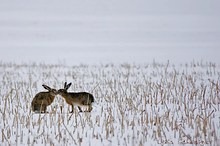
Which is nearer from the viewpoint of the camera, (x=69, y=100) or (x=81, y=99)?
(x=81, y=99)

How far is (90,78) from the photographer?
42.9 ft

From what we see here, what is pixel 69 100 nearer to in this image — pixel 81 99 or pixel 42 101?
pixel 81 99

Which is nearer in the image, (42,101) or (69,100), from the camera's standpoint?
(42,101)

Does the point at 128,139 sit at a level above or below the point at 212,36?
below

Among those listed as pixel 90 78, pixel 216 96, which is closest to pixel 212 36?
pixel 90 78

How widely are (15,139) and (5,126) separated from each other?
84cm

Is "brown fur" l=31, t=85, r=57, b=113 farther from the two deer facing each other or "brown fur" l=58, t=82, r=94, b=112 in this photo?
"brown fur" l=58, t=82, r=94, b=112

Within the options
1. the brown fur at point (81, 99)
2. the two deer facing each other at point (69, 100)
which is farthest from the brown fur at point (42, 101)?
the brown fur at point (81, 99)

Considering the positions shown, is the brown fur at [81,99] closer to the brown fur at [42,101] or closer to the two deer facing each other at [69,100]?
the two deer facing each other at [69,100]

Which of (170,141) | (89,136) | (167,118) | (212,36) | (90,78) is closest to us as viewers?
(170,141)

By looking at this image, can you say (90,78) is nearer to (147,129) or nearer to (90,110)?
(90,110)

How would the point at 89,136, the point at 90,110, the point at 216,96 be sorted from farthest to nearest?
the point at 216,96
the point at 90,110
the point at 89,136

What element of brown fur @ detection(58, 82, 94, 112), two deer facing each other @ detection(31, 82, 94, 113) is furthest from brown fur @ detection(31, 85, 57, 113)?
brown fur @ detection(58, 82, 94, 112)

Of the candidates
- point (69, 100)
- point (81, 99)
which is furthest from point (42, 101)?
point (81, 99)
